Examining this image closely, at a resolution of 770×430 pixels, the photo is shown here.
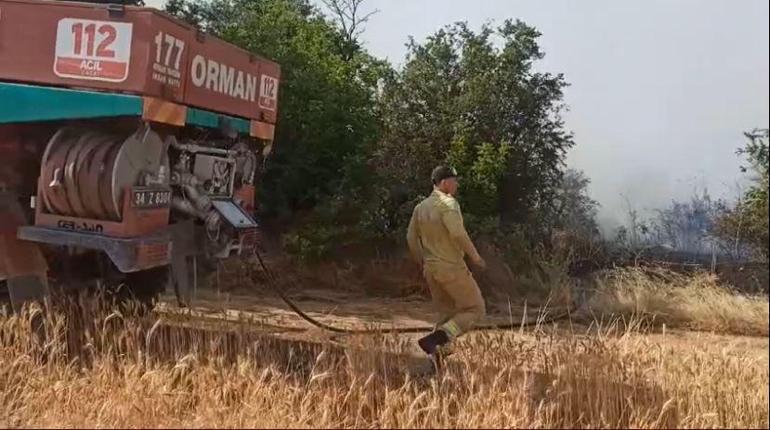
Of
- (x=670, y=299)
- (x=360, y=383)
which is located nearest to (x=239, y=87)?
(x=360, y=383)

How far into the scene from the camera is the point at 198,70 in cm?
632

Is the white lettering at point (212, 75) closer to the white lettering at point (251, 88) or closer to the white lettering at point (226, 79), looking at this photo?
the white lettering at point (226, 79)

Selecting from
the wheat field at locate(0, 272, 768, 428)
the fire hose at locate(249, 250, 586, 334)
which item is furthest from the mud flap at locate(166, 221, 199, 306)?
the fire hose at locate(249, 250, 586, 334)

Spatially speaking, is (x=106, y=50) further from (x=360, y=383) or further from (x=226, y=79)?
(x=360, y=383)

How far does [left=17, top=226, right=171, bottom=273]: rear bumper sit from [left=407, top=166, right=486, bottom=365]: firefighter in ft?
6.16

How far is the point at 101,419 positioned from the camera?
14.6 ft

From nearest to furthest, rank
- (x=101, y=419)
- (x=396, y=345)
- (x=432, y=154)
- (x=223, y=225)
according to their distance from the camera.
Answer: (x=101, y=419) < (x=396, y=345) < (x=223, y=225) < (x=432, y=154)

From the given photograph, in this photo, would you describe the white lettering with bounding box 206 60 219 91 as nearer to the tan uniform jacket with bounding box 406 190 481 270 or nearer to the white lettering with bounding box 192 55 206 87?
the white lettering with bounding box 192 55 206 87

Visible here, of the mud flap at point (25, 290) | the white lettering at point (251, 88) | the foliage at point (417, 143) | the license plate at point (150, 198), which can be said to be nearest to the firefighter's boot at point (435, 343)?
the license plate at point (150, 198)

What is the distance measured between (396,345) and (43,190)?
2.65 meters

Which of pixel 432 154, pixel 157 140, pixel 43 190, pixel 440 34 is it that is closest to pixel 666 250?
pixel 432 154

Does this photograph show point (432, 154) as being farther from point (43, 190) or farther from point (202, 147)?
point (43, 190)

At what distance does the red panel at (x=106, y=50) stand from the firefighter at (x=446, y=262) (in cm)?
183

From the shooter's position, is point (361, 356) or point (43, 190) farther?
point (43, 190)
